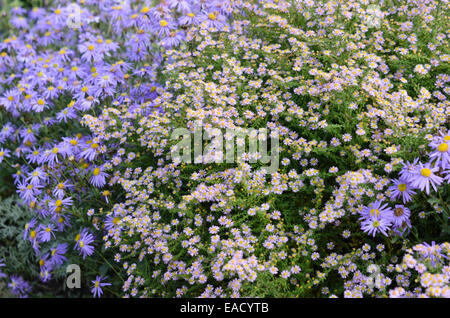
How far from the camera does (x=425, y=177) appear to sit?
2549mm

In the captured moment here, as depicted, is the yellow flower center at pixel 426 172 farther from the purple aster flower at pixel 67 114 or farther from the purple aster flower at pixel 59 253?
the purple aster flower at pixel 67 114

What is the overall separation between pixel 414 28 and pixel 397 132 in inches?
50.8

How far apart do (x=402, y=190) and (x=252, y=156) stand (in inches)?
39.2

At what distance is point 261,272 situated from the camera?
8.50 ft

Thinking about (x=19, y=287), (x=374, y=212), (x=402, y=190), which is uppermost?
(x=402, y=190)

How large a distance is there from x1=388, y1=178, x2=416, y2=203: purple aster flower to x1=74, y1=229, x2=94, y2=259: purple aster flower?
230 centimetres

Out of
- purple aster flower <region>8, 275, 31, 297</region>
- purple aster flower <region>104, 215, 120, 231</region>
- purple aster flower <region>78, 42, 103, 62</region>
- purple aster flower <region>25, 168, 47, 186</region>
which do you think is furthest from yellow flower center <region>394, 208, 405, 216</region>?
purple aster flower <region>8, 275, 31, 297</region>

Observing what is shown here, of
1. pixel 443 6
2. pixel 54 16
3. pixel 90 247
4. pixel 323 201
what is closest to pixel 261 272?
pixel 323 201

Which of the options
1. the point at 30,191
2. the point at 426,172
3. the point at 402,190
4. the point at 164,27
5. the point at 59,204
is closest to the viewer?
the point at 426,172

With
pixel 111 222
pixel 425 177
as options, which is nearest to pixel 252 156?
pixel 425 177
